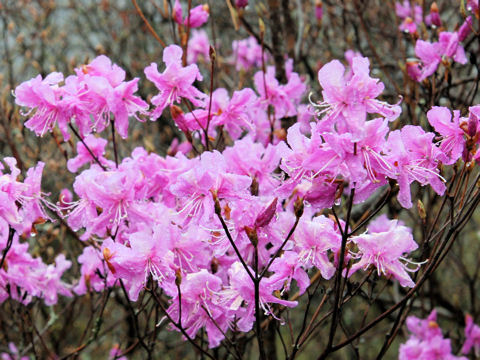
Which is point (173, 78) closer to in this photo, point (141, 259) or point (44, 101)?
point (44, 101)

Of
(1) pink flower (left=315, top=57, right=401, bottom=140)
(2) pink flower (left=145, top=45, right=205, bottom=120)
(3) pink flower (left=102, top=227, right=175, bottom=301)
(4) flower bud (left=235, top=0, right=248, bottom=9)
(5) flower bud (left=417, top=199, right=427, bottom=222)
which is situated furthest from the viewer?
(4) flower bud (left=235, top=0, right=248, bottom=9)

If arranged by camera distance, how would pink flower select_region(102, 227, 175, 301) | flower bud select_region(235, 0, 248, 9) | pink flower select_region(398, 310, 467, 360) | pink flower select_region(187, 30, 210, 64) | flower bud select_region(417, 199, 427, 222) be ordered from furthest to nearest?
pink flower select_region(187, 30, 210, 64) → pink flower select_region(398, 310, 467, 360) → flower bud select_region(235, 0, 248, 9) → flower bud select_region(417, 199, 427, 222) → pink flower select_region(102, 227, 175, 301)

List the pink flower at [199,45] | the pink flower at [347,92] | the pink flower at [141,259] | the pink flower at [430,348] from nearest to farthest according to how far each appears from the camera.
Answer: the pink flower at [347,92], the pink flower at [141,259], the pink flower at [430,348], the pink flower at [199,45]

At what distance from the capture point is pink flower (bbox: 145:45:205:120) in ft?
6.35

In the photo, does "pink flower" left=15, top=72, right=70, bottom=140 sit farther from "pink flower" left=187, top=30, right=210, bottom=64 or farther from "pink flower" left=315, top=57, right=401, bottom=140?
"pink flower" left=187, top=30, right=210, bottom=64

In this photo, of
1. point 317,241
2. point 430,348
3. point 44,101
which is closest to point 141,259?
point 317,241

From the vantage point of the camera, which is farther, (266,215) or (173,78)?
(173,78)

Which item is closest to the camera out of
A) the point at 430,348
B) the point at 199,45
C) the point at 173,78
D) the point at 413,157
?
the point at 413,157

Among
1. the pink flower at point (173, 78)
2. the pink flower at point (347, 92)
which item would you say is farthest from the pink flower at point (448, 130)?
the pink flower at point (173, 78)

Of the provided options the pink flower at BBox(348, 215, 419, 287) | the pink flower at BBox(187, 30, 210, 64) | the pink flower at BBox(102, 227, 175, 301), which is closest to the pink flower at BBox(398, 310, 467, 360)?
the pink flower at BBox(348, 215, 419, 287)

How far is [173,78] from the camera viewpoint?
1.95 m

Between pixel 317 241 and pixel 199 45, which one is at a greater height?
pixel 317 241

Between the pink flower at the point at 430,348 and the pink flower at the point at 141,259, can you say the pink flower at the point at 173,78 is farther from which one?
the pink flower at the point at 430,348

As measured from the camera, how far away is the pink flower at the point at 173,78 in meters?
1.93
